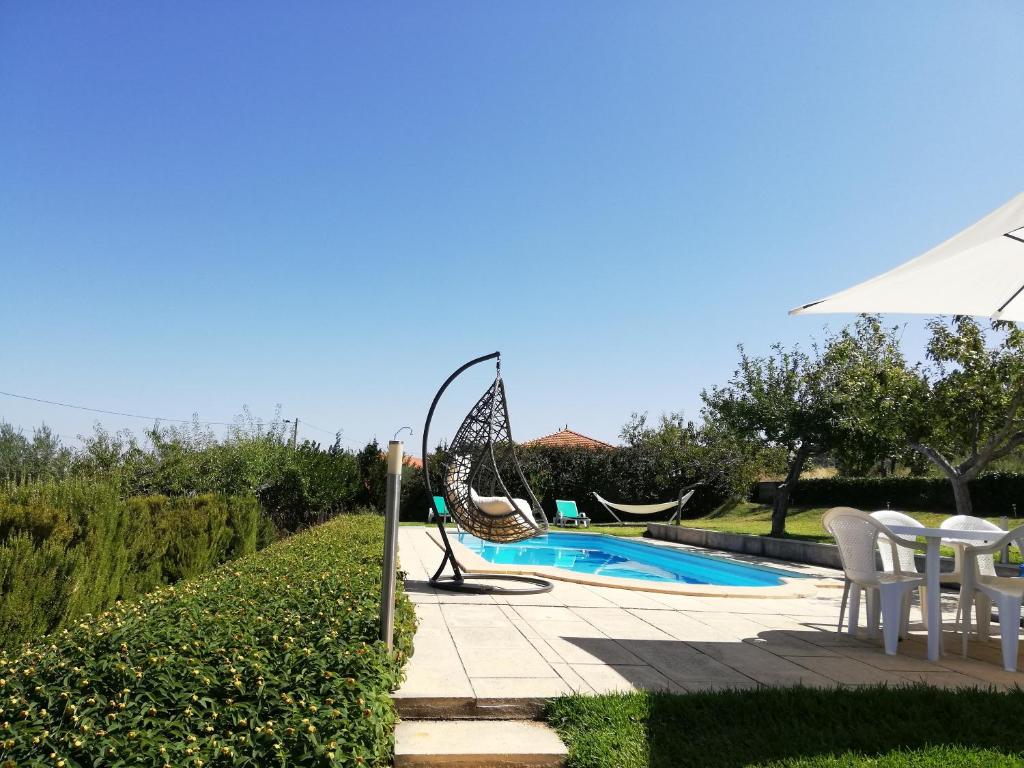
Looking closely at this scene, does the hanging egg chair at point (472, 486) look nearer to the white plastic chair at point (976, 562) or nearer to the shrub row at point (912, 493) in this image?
the white plastic chair at point (976, 562)

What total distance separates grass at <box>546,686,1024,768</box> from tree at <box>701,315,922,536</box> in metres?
10.1

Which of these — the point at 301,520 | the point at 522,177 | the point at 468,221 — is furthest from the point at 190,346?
the point at 522,177

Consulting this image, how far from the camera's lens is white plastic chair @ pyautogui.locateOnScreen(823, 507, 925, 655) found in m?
4.32

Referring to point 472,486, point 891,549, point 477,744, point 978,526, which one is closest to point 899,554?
point 891,549

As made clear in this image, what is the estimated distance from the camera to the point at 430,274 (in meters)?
13.8

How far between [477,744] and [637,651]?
5.70 feet

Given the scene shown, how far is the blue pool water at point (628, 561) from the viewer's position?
401 inches

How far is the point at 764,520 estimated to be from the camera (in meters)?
19.5

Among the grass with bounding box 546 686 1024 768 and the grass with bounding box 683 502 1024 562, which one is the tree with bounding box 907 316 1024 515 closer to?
the grass with bounding box 683 502 1024 562

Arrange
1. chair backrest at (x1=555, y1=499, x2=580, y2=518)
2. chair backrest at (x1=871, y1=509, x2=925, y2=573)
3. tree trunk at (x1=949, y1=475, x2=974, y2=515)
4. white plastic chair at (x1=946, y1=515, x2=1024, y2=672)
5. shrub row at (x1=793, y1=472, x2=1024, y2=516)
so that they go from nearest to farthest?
white plastic chair at (x1=946, y1=515, x2=1024, y2=672) < chair backrest at (x1=871, y1=509, x2=925, y2=573) < tree trunk at (x1=949, y1=475, x2=974, y2=515) < shrub row at (x1=793, y1=472, x2=1024, y2=516) < chair backrest at (x1=555, y1=499, x2=580, y2=518)

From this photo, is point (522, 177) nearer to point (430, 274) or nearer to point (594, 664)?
point (430, 274)

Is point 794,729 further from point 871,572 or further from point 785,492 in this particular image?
point 785,492

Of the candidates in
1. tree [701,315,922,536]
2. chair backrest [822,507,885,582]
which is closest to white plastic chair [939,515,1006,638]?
chair backrest [822,507,885,582]

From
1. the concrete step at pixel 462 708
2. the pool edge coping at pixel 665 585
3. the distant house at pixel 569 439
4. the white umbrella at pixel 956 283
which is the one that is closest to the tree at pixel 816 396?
the pool edge coping at pixel 665 585
